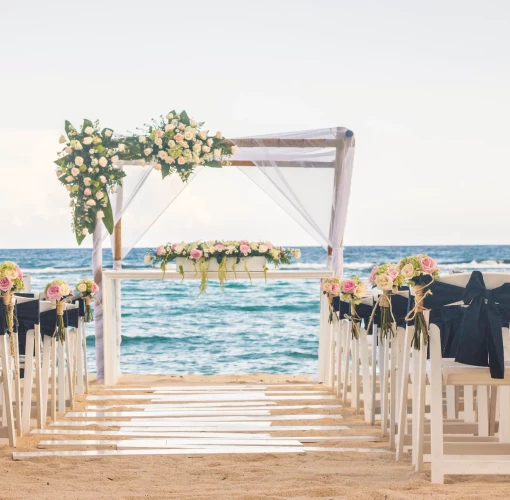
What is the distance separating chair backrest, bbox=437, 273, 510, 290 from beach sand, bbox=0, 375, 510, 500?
2.82ft

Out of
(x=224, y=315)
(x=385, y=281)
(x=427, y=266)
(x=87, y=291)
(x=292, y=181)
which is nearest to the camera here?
(x=427, y=266)

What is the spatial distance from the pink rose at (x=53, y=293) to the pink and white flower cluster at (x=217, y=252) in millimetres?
1731

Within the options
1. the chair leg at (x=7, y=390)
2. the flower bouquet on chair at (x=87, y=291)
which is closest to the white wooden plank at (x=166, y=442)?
the chair leg at (x=7, y=390)

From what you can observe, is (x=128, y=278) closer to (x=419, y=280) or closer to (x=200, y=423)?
(x=200, y=423)

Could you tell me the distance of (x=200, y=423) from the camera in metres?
5.27

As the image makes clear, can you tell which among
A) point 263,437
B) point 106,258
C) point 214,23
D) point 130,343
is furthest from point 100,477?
point 106,258

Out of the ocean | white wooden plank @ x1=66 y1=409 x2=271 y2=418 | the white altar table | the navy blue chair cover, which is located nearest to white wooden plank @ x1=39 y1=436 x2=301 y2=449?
white wooden plank @ x1=66 y1=409 x2=271 y2=418

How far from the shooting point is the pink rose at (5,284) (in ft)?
14.6

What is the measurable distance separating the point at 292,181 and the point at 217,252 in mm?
897

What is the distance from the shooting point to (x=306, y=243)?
26812 millimetres

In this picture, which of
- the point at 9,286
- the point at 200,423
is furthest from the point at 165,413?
the point at 9,286

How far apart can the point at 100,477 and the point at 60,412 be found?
1.95 meters

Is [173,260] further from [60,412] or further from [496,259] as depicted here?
[496,259]

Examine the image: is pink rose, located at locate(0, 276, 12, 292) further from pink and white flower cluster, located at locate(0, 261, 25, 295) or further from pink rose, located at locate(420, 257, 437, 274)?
pink rose, located at locate(420, 257, 437, 274)
